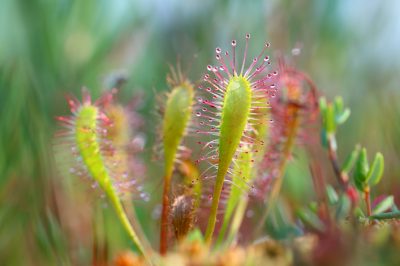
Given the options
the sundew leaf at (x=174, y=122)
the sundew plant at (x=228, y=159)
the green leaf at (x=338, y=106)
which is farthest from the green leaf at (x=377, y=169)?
the sundew leaf at (x=174, y=122)

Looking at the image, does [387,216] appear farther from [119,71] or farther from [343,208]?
[119,71]

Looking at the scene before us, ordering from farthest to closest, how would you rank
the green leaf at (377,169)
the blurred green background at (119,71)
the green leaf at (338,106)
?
1. the blurred green background at (119,71)
2. the green leaf at (338,106)
3. the green leaf at (377,169)

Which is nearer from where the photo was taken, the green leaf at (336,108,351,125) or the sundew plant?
the sundew plant

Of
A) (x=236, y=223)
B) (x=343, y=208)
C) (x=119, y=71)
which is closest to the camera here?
(x=343, y=208)

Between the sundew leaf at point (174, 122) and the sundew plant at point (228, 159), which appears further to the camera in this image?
the sundew leaf at point (174, 122)

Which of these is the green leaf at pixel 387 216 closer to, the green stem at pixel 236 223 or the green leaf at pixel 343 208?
the green leaf at pixel 343 208

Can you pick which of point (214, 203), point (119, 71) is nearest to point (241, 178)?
point (214, 203)

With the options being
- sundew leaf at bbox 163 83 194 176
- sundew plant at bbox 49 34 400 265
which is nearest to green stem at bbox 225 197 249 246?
sundew plant at bbox 49 34 400 265

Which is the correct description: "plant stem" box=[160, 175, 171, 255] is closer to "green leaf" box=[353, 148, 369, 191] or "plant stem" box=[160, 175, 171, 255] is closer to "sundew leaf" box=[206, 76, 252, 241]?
"sundew leaf" box=[206, 76, 252, 241]
